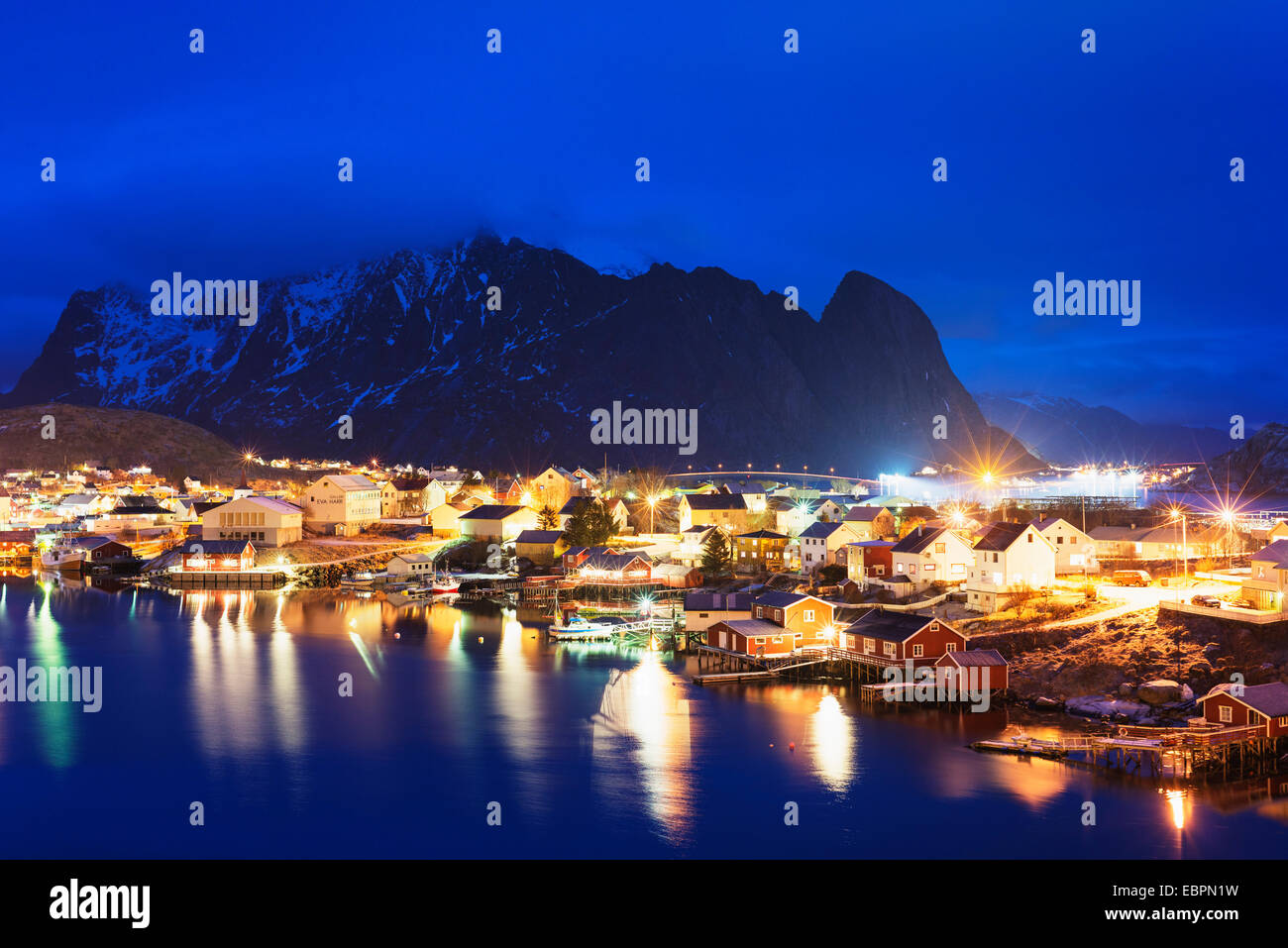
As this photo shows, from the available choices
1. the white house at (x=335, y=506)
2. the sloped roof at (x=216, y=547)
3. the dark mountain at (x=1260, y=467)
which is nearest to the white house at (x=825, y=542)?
the sloped roof at (x=216, y=547)

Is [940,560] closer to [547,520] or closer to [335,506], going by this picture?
[547,520]

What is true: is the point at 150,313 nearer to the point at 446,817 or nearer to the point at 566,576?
the point at 566,576

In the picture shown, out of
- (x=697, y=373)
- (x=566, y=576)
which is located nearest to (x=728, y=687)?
(x=566, y=576)

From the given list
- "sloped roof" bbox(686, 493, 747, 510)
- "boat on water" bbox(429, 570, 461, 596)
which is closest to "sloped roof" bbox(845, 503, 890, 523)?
"sloped roof" bbox(686, 493, 747, 510)

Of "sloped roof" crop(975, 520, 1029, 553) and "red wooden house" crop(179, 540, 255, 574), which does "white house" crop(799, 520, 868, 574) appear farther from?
"red wooden house" crop(179, 540, 255, 574)

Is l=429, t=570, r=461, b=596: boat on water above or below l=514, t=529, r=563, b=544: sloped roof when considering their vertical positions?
below

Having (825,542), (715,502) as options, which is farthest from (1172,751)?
(715,502)
